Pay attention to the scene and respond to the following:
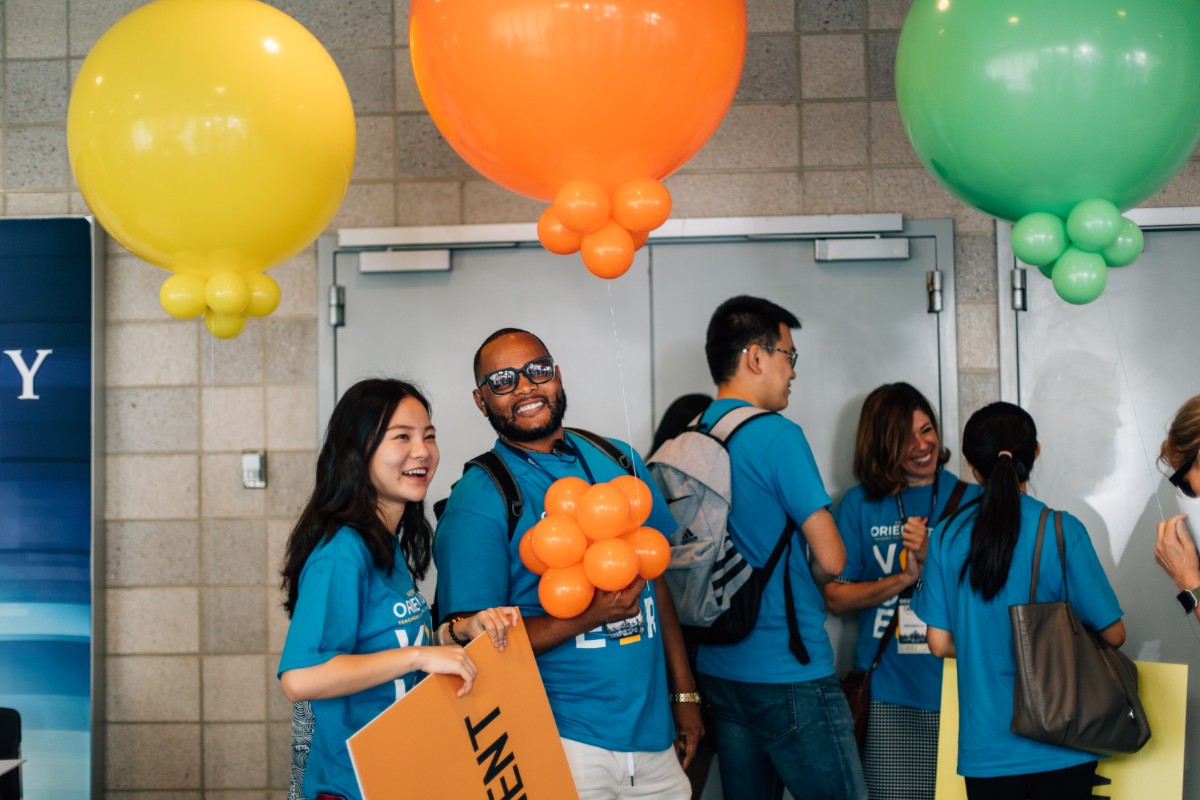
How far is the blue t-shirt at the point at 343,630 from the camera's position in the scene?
1658mm

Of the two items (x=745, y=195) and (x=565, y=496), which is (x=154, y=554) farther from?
(x=745, y=195)

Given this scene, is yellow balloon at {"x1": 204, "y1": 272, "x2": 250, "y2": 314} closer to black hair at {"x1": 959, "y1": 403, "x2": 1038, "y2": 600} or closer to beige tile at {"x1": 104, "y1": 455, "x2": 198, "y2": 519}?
beige tile at {"x1": 104, "y1": 455, "x2": 198, "y2": 519}

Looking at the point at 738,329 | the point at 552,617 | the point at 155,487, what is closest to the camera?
the point at 552,617

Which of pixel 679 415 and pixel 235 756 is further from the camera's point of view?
pixel 235 756

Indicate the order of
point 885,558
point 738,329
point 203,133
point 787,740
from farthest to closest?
point 885,558
point 738,329
point 787,740
point 203,133

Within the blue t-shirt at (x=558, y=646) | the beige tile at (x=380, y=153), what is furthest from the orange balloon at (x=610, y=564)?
the beige tile at (x=380, y=153)

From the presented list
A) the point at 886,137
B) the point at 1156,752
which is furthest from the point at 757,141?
the point at 1156,752

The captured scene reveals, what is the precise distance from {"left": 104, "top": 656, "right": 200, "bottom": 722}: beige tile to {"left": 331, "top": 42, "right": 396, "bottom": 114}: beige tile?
1844mm

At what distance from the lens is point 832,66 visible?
3.22 meters

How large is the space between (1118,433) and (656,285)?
1452 mm

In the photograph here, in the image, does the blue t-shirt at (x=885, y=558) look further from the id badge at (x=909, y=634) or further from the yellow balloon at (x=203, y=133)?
the yellow balloon at (x=203, y=133)

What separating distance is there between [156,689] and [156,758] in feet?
0.70

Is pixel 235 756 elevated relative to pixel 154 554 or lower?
lower

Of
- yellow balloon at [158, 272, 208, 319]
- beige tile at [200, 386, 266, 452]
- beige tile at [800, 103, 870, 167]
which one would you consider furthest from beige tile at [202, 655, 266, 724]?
beige tile at [800, 103, 870, 167]
